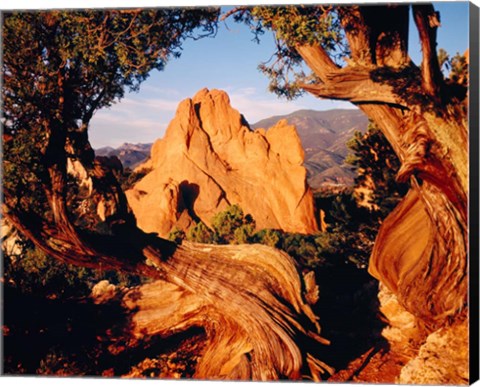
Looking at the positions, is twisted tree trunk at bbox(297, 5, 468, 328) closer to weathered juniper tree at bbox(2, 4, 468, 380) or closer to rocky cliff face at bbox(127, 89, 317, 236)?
weathered juniper tree at bbox(2, 4, 468, 380)

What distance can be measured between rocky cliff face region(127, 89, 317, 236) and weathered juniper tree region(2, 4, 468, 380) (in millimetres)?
5288

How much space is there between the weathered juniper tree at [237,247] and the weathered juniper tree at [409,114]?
17mm

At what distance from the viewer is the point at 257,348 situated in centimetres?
736

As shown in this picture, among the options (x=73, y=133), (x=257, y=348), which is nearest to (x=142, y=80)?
(x=73, y=133)

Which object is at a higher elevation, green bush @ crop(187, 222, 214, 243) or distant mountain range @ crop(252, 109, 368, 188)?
distant mountain range @ crop(252, 109, 368, 188)

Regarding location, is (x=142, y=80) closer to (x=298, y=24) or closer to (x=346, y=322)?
(x=298, y=24)

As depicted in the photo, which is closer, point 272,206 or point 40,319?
point 40,319

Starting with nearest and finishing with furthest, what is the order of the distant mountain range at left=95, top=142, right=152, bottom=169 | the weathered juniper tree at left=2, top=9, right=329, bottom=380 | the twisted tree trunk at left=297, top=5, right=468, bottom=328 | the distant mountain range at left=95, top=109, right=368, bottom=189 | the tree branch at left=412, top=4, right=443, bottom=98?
the tree branch at left=412, top=4, right=443, bottom=98 → the twisted tree trunk at left=297, top=5, right=468, bottom=328 → the weathered juniper tree at left=2, top=9, right=329, bottom=380 → the distant mountain range at left=95, top=142, right=152, bottom=169 → the distant mountain range at left=95, top=109, right=368, bottom=189

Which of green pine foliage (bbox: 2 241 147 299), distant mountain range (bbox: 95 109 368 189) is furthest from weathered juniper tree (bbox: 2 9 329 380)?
distant mountain range (bbox: 95 109 368 189)

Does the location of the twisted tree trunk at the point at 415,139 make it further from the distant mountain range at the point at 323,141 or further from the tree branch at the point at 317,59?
the distant mountain range at the point at 323,141

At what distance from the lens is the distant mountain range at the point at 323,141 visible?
8.64 m

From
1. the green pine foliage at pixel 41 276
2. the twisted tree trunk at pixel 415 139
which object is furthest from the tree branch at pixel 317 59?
the green pine foliage at pixel 41 276

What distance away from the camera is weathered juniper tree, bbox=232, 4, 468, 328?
6.12 m

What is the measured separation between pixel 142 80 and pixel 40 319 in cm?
396
